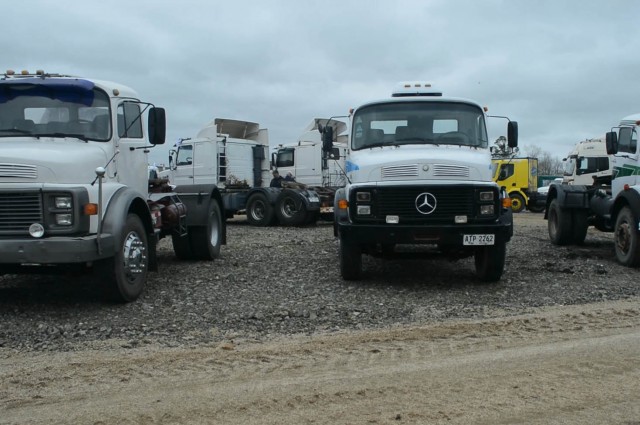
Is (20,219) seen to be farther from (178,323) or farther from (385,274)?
(385,274)

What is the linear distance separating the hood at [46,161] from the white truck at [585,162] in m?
17.8

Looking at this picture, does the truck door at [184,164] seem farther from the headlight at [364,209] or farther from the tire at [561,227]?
the headlight at [364,209]

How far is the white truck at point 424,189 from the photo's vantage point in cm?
725

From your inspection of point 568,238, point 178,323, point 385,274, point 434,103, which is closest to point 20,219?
point 178,323

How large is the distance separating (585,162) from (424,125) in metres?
16.0

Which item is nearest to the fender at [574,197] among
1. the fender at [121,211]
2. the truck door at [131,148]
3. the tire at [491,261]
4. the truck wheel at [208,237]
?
the tire at [491,261]

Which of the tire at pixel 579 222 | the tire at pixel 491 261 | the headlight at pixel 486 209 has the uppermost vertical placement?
the headlight at pixel 486 209

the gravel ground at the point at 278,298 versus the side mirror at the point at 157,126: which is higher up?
the side mirror at the point at 157,126

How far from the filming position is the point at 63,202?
5.90 meters

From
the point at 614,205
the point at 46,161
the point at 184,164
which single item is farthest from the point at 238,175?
the point at 46,161

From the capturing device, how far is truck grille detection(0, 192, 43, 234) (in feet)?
19.3

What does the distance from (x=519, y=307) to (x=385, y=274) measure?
2485 millimetres

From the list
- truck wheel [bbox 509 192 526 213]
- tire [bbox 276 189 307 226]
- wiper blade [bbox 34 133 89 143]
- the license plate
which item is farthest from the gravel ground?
truck wheel [bbox 509 192 526 213]

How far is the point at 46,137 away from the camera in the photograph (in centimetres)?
662
